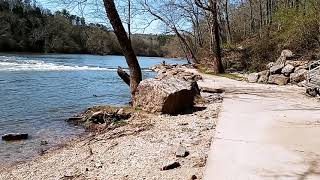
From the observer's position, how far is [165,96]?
1112cm

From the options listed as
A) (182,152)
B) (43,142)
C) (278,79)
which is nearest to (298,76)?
(278,79)

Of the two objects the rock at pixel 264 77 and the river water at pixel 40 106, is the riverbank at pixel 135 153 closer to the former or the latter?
the river water at pixel 40 106

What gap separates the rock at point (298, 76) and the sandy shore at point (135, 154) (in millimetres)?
8414

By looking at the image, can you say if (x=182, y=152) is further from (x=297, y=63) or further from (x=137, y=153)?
(x=297, y=63)

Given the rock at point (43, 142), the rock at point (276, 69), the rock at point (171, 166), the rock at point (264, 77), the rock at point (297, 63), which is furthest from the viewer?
the rock at point (276, 69)

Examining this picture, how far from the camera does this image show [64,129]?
12.4m

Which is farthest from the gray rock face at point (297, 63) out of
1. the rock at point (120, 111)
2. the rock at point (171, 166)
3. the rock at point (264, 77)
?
the rock at point (171, 166)

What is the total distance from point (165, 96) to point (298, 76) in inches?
359

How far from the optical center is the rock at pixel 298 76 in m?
18.0

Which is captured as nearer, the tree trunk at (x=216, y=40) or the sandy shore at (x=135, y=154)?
the sandy shore at (x=135, y=154)

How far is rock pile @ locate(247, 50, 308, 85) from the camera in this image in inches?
721

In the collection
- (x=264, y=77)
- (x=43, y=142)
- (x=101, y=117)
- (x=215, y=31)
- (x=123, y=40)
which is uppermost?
(x=215, y=31)

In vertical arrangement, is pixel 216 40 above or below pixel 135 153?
above

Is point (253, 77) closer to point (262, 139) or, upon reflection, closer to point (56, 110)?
point (56, 110)
